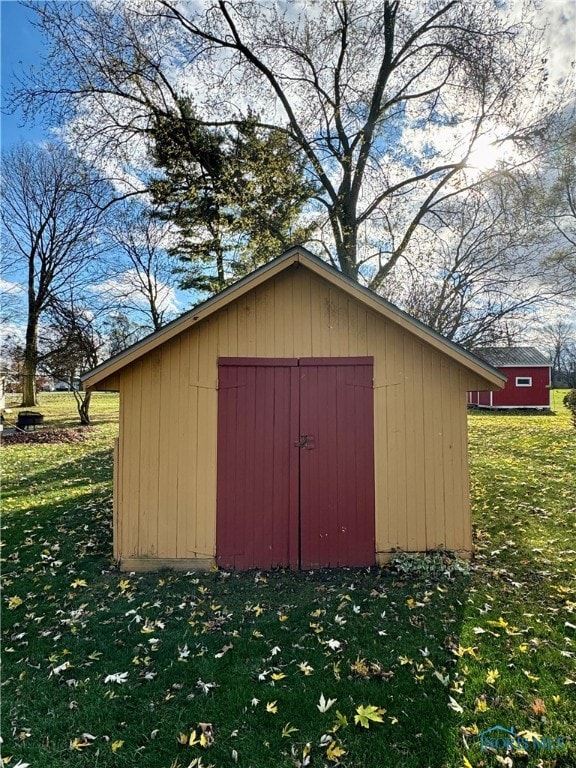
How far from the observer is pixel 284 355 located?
17.8 ft

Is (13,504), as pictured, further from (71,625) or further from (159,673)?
(159,673)

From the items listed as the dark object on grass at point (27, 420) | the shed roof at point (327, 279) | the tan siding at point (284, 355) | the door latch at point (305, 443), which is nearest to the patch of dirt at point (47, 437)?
the dark object on grass at point (27, 420)

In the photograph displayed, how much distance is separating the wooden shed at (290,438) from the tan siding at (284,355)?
1cm

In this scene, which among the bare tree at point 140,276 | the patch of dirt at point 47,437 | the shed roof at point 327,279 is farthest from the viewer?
the bare tree at point 140,276

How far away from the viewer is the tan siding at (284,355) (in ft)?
17.4

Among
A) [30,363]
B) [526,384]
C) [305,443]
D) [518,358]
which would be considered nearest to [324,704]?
[305,443]

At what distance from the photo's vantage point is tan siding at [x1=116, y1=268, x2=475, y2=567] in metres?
5.29

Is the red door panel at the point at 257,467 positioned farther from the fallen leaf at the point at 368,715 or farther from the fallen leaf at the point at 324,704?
the fallen leaf at the point at 368,715

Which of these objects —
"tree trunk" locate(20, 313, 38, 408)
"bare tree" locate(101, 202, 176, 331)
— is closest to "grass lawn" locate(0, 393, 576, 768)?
"bare tree" locate(101, 202, 176, 331)

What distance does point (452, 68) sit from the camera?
34.7ft

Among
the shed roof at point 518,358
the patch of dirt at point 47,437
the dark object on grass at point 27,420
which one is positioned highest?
the shed roof at point 518,358

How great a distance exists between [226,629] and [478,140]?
42.2 ft

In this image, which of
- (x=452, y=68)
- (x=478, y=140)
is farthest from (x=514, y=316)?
(x=452, y=68)

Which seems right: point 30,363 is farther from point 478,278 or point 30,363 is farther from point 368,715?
point 368,715
